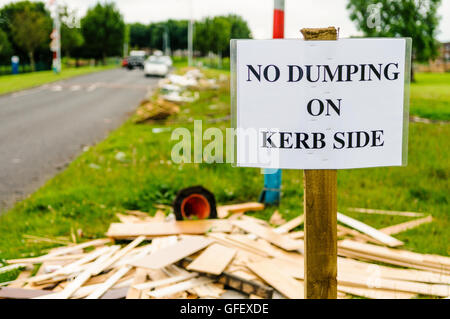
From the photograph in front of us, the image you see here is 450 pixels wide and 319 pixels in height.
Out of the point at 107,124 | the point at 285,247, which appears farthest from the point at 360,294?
the point at 107,124

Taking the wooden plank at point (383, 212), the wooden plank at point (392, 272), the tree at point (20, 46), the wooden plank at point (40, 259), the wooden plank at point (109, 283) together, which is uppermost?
the tree at point (20, 46)

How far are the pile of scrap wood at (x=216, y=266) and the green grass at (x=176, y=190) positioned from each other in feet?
1.37

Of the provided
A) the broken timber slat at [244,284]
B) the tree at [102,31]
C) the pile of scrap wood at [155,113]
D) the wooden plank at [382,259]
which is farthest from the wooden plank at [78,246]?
the tree at [102,31]

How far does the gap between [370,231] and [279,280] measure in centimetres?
156

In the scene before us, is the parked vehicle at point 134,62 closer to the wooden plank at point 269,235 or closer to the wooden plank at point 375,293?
the wooden plank at point 269,235

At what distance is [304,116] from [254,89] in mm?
265

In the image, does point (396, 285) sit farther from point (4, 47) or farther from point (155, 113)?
point (4, 47)

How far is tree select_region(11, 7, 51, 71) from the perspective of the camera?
41.9 m

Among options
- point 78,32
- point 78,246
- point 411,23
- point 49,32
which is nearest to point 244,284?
point 78,246

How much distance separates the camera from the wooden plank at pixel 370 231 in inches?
182

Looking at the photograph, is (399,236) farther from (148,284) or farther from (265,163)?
(265,163)

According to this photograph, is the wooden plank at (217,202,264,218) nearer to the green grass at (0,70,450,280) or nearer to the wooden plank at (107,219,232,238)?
→ the green grass at (0,70,450,280)

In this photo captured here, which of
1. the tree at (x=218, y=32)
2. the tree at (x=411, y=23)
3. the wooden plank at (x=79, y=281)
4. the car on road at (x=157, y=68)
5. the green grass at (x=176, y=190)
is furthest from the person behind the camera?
the tree at (x=218, y=32)

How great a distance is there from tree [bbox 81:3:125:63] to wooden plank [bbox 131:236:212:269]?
81457mm
